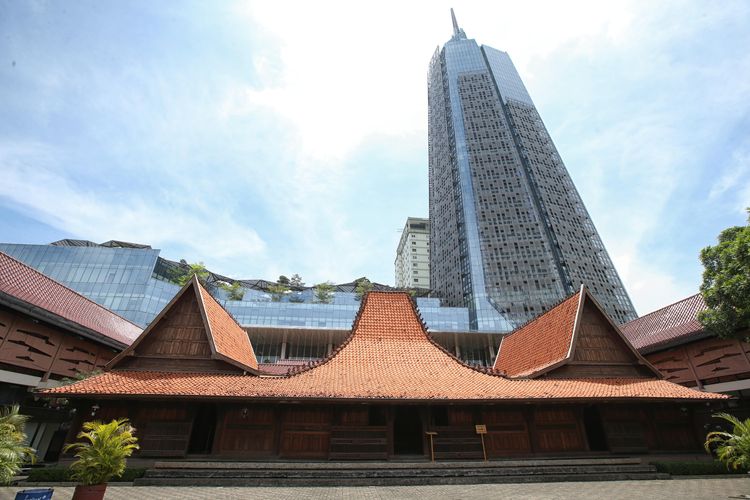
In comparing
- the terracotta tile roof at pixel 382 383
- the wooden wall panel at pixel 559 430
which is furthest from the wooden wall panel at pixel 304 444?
the wooden wall panel at pixel 559 430

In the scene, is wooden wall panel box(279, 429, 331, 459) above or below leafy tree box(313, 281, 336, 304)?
below

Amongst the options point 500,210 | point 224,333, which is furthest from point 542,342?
point 500,210

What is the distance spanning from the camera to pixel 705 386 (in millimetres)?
18578

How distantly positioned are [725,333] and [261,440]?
63.9 feet

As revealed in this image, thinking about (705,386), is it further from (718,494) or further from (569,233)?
(569,233)

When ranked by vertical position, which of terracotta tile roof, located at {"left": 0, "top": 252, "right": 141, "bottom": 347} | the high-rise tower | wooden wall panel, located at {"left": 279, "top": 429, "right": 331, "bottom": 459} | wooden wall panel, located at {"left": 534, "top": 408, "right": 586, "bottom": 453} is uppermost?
the high-rise tower

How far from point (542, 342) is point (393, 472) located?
34.5 ft

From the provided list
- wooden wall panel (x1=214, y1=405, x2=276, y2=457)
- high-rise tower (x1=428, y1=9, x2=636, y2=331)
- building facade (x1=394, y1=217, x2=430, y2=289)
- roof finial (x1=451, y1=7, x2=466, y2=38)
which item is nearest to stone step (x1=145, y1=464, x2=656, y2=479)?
wooden wall panel (x1=214, y1=405, x2=276, y2=457)

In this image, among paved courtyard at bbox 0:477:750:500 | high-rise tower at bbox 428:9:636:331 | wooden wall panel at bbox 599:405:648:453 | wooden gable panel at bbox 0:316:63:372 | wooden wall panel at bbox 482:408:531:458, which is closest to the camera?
paved courtyard at bbox 0:477:750:500

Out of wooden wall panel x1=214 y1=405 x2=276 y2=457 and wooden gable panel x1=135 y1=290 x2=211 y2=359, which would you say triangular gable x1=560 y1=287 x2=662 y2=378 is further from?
wooden gable panel x1=135 y1=290 x2=211 y2=359

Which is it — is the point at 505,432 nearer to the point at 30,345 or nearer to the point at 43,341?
the point at 30,345

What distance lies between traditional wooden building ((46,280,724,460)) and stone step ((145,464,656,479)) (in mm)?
737

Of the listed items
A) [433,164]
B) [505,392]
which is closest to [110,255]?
[505,392]

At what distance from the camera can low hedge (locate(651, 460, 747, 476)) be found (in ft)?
43.5
